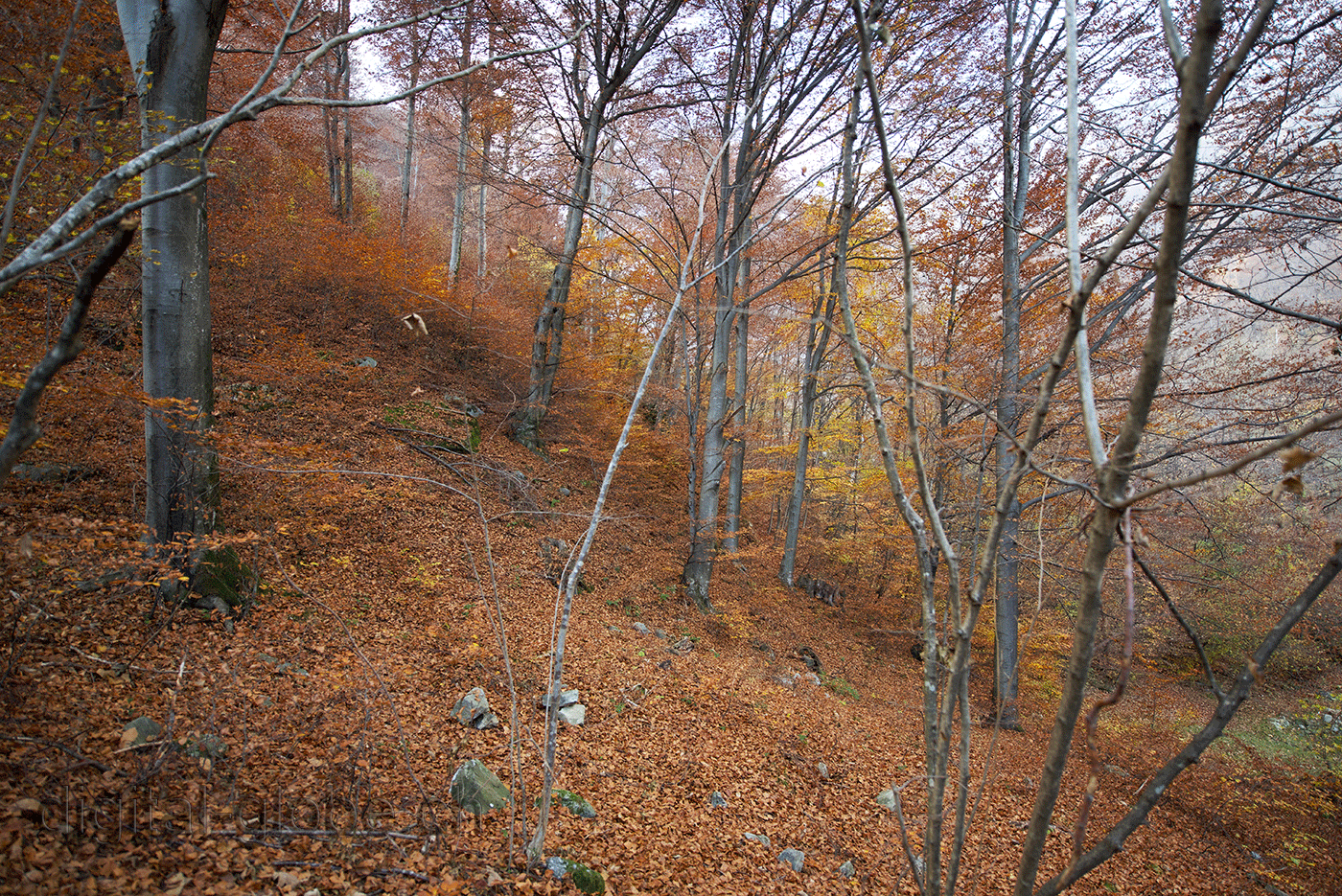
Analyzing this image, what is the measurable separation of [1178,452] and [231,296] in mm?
11355

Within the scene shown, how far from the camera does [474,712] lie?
13.8 feet

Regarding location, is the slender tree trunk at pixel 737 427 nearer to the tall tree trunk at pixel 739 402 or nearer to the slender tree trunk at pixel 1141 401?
the tall tree trunk at pixel 739 402

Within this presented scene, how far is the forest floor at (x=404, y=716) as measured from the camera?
239cm

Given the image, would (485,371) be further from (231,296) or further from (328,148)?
(328,148)

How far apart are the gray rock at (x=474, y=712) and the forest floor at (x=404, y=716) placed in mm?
114

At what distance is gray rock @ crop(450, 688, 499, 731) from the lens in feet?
13.6

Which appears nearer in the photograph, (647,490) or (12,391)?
(12,391)


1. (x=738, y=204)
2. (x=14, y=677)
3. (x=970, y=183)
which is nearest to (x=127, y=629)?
(x=14, y=677)

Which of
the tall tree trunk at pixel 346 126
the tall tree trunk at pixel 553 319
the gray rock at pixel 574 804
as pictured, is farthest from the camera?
the tall tree trunk at pixel 346 126

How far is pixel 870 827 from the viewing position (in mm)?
4500

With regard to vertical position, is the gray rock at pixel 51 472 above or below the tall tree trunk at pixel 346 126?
below

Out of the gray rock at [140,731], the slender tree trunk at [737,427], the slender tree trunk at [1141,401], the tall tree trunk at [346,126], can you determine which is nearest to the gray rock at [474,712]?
the gray rock at [140,731]

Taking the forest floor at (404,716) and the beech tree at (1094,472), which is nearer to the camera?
the beech tree at (1094,472)

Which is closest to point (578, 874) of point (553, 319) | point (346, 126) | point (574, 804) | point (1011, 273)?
point (574, 804)
